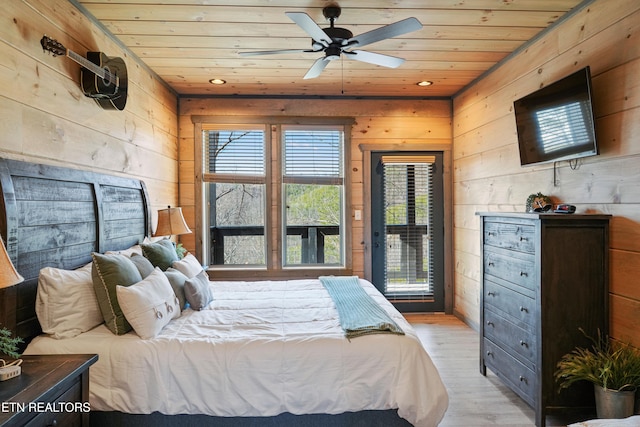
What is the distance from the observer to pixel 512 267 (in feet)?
8.21

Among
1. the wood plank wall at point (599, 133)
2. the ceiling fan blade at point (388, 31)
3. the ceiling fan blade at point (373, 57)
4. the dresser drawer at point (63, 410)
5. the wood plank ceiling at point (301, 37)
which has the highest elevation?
the wood plank ceiling at point (301, 37)

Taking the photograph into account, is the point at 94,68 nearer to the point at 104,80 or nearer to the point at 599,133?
the point at 104,80

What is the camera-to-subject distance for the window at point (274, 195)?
4.43 m

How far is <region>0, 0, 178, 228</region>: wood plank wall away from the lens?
1.86 m

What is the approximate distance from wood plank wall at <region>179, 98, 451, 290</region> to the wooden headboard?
5.17ft

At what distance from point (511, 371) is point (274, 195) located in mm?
2996

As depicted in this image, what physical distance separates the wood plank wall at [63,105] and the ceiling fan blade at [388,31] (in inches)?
70.8

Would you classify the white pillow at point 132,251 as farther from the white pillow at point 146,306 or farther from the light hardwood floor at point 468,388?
the light hardwood floor at point 468,388

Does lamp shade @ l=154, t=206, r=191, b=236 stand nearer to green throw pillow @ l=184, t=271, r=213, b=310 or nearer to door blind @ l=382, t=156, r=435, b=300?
green throw pillow @ l=184, t=271, r=213, b=310

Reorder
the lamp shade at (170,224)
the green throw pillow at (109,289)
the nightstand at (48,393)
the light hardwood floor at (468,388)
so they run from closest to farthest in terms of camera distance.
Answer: the nightstand at (48,393), the green throw pillow at (109,289), the light hardwood floor at (468,388), the lamp shade at (170,224)

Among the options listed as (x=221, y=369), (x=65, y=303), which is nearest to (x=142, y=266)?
(x=65, y=303)

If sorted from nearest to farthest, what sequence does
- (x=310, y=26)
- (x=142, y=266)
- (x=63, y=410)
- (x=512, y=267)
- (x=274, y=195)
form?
(x=63, y=410), (x=310, y=26), (x=142, y=266), (x=512, y=267), (x=274, y=195)

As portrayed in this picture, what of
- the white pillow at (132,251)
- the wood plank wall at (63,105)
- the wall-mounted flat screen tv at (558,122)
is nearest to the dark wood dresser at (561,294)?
the wall-mounted flat screen tv at (558,122)

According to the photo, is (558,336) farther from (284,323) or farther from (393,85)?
(393,85)
